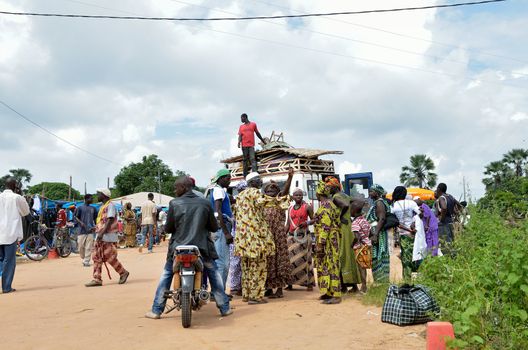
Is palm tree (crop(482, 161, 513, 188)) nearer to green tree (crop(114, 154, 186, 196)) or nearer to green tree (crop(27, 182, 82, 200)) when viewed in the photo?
green tree (crop(114, 154, 186, 196))

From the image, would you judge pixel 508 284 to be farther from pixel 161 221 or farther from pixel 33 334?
pixel 161 221

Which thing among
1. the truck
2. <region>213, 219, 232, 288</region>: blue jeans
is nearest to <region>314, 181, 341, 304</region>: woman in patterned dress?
<region>213, 219, 232, 288</region>: blue jeans

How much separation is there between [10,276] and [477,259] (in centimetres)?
761

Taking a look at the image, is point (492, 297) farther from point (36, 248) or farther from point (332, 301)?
point (36, 248)

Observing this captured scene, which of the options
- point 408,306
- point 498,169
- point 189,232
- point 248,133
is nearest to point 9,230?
point 189,232

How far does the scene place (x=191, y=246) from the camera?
5.90 m

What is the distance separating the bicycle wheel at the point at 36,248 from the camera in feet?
53.7

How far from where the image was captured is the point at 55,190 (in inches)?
3228

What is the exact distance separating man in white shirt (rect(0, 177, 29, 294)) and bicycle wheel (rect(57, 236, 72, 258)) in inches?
365

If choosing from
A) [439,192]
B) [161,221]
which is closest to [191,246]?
[439,192]

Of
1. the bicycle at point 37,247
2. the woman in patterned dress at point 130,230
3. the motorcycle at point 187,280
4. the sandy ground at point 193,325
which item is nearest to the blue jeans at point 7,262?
the sandy ground at point 193,325

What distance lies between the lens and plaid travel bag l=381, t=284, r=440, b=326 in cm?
562

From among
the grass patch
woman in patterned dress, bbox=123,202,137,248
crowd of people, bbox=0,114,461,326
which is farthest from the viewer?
woman in patterned dress, bbox=123,202,137,248

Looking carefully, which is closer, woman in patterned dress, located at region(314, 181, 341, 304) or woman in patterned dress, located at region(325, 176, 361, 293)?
woman in patterned dress, located at region(314, 181, 341, 304)
